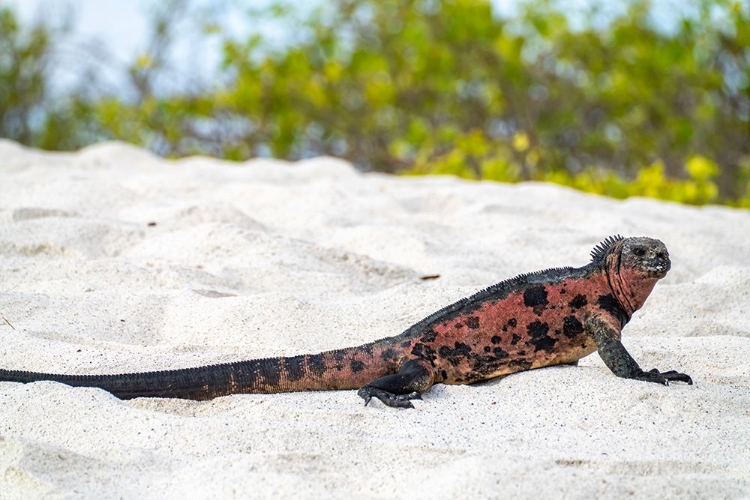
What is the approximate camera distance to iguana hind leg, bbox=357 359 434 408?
9.66 feet

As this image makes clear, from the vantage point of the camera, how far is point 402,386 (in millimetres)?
3027

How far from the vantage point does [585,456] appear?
252cm

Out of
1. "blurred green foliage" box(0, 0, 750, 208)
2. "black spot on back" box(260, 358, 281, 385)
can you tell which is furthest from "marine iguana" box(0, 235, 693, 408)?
"blurred green foliage" box(0, 0, 750, 208)

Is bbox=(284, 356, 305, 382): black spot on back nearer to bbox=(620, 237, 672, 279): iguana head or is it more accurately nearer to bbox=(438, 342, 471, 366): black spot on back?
bbox=(438, 342, 471, 366): black spot on back

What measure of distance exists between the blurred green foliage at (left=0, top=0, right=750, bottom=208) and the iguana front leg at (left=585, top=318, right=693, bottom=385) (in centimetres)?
662

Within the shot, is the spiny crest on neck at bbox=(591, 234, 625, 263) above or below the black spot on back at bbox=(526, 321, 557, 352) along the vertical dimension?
above

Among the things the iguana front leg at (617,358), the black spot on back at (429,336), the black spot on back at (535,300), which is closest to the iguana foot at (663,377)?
the iguana front leg at (617,358)

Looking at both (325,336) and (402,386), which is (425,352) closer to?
(402,386)

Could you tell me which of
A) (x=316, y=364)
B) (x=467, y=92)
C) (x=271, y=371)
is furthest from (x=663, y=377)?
(x=467, y=92)

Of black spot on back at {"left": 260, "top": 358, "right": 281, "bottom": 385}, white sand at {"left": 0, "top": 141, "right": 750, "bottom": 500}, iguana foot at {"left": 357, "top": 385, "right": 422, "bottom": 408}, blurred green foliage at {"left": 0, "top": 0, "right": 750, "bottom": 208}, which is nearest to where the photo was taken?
white sand at {"left": 0, "top": 141, "right": 750, "bottom": 500}

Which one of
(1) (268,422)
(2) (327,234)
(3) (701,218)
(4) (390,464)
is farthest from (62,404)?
(3) (701,218)

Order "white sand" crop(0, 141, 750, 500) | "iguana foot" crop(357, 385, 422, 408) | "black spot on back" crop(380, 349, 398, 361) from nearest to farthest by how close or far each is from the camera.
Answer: "white sand" crop(0, 141, 750, 500), "iguana foot" crop(357, 385, 422, 408), "black spot on back" crop(380, 349, 398, 361)

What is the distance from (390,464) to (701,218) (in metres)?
4.08

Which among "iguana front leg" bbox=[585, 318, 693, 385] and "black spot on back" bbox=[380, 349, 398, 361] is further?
"black spot on back" bbox=[380, 349, 398, 361]
